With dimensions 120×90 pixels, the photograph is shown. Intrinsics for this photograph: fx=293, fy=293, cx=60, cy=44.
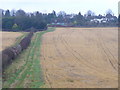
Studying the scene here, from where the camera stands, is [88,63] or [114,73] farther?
[88,63]

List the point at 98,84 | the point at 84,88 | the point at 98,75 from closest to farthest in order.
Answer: the point at 84,88, the point at 98,84, the point at 98,75

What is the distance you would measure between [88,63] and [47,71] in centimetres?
514

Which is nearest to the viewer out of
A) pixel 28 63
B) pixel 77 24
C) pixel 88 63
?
pixel 28 63

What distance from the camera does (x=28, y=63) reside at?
69.1ft

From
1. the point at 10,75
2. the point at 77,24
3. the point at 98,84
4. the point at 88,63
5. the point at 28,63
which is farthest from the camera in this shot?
the point at 77,24

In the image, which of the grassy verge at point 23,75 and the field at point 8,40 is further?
the field at point 8,40

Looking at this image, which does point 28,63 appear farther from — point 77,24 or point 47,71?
point 77,24

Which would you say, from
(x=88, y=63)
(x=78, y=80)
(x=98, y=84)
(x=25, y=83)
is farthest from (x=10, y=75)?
(x=88, y=63)

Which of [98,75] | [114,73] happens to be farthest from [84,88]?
[114,73]

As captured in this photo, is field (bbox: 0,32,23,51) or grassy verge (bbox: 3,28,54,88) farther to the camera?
field (bbox: 0,32,23,51)

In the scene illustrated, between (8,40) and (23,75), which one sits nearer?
(23,75)

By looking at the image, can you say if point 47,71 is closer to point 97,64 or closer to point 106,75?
point 106,75

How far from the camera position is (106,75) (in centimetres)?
1769

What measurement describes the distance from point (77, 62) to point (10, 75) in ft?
24.8
